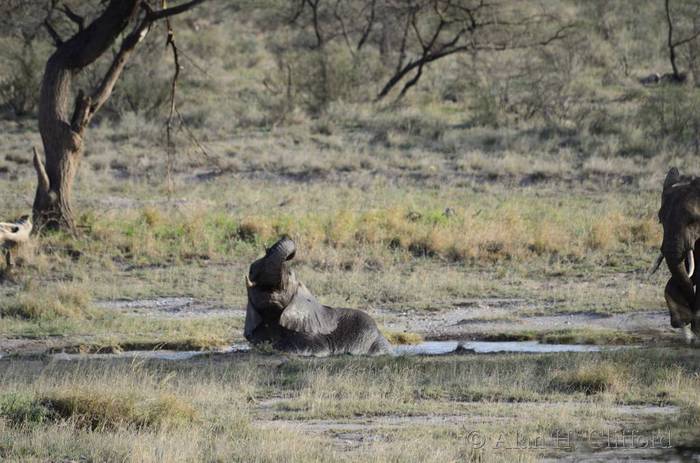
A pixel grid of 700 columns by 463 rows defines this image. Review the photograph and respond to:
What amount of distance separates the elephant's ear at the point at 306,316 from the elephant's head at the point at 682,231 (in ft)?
→ 11.0

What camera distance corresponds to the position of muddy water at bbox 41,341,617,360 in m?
12.2

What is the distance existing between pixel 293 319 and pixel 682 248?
3.82m

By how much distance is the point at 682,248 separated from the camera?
11953mm

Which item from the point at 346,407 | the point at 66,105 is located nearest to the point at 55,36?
the point at 66,105

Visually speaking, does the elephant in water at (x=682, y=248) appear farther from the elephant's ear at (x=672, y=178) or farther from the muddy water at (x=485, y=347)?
the muddy water at (x=485, y=347)

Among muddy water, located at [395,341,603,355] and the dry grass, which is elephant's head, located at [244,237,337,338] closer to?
muddy water, located at [395,341,603,355]

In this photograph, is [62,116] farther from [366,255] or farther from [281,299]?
[281,299]

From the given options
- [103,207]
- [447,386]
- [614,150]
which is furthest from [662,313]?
[614,150]

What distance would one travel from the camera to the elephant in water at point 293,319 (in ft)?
38.2

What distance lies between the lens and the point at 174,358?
39.4ft

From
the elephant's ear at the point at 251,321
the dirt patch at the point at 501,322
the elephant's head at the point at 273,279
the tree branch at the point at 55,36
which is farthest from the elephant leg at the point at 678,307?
the tree branch at the point at 55,36

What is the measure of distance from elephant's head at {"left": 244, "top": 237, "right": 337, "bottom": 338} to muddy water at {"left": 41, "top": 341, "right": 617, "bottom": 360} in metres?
0.53

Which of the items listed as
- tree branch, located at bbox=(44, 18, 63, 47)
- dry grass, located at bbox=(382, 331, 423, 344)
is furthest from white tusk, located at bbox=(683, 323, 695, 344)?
tree branch, located at bbox=(44, 18, 63, 47)

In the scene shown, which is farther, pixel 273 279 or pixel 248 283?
pixel 273 279
